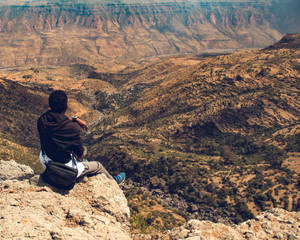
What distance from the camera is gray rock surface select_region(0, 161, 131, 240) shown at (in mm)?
6145

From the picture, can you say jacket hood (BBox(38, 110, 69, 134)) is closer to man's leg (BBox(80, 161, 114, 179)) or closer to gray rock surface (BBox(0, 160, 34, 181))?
man's leg (BBox(80, 161, 114, 179))

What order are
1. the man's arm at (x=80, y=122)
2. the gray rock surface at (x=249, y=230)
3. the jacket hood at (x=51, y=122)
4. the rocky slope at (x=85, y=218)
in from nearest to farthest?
the rocky slope at (x=85, y=218) → the jacket hood at (x=51, y=122) → the man's arm at (x=80, y=122) → the gray rock surface at (x=249, y=230)

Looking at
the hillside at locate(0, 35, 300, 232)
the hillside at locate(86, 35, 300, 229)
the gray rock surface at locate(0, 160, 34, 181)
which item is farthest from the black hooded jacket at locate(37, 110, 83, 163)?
the hillside at locate(86, 35, 300, 229)

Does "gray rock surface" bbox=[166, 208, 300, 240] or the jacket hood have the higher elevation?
the jacket hood

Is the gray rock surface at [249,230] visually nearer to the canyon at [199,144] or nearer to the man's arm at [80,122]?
the canyon at [199,144]

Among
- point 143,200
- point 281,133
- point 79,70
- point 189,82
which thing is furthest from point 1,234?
point 79,70

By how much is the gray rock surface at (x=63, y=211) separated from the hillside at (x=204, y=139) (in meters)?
3.78

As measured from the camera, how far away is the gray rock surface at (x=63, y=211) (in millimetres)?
6145

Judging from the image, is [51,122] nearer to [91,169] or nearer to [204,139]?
[91,169]

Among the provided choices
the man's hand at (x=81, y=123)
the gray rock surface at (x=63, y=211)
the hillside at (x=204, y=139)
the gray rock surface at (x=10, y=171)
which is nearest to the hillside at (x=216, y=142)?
the hillside at (x=204, y=139)

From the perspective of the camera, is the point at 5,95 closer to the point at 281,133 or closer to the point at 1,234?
the point at 281,133

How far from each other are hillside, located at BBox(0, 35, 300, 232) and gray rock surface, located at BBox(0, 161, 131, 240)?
3.78 m

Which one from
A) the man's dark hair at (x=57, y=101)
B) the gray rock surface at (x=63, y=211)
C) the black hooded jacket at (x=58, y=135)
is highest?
the man's dark hair at (x=57, y=101)

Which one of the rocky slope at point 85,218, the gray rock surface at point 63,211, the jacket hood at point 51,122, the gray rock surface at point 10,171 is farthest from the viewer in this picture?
the gray rock surface at point 10,171
